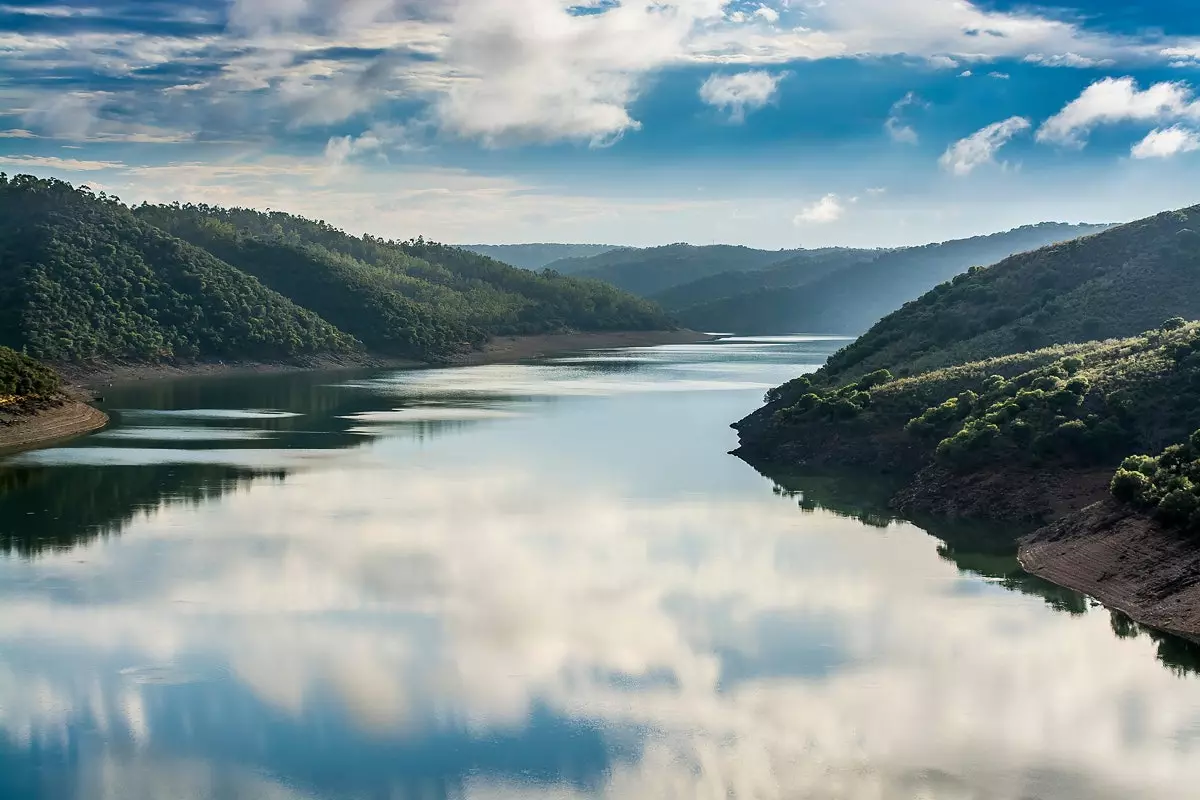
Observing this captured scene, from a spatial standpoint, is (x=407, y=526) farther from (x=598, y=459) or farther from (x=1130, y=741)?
(x=1130, y=741)

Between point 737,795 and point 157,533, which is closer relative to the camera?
point 737,795

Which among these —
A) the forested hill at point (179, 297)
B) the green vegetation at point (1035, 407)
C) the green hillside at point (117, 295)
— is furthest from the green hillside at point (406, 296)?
the green vegetation at point (1035, 407)

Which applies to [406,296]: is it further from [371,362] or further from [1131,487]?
[1131,487]

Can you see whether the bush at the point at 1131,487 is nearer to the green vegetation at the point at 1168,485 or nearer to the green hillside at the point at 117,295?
the green vegetation at the point at 1168,485

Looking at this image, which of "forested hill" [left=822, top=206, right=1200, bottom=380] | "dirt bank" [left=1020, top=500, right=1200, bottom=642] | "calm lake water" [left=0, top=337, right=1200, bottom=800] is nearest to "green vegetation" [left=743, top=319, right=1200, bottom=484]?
"dirt bank" [left=1020, top=500, right=1200, bottom=642]

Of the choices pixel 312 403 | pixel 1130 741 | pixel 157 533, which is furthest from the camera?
pixel 312 403

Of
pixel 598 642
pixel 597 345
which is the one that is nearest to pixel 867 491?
pixel 598 642
